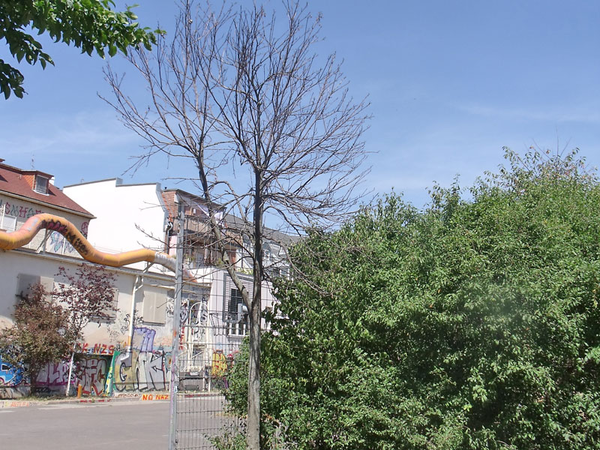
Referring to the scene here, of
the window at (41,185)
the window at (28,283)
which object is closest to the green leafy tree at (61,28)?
the window at (28,283)

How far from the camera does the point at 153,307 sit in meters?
28.1

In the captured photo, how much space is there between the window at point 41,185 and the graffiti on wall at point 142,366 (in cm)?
908

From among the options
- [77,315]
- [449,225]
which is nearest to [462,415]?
[449,225]

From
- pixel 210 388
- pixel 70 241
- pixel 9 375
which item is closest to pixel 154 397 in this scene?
pixel 9 375

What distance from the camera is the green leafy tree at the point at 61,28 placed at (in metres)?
5.04

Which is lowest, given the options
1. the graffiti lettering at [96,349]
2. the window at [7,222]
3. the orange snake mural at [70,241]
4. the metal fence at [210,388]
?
the metal fence at [210,388]

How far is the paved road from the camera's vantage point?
1205cm

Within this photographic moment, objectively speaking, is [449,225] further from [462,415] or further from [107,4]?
[107,4]

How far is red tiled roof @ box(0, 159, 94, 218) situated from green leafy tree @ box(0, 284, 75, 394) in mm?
6469

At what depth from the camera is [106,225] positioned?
35344mm

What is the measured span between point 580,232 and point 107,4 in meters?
6.94

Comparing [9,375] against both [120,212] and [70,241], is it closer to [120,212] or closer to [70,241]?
[70,241]

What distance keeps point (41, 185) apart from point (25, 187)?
4.22ft

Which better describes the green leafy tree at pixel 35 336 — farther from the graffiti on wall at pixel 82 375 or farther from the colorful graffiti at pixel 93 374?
the colorful graffiti at pixel 93 374
